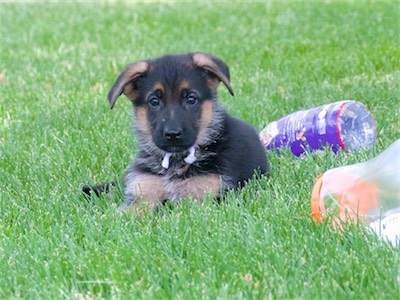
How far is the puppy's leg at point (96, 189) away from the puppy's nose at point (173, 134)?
2.03 ft

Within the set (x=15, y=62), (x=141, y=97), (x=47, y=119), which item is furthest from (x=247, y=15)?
(x=141, y=97)

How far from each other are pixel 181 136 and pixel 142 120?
1.69 feet

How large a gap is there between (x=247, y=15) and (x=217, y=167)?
8380 mm

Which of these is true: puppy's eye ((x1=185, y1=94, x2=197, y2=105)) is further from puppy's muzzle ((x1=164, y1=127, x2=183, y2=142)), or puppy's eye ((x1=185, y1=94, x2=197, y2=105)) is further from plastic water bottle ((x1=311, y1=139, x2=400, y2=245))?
plastic water bottle ((x1=311, y1=139, x2=400, y2=245))

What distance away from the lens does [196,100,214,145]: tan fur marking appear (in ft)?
17.4

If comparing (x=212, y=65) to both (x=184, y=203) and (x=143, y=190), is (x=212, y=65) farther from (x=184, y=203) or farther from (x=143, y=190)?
(x=184, y=203)

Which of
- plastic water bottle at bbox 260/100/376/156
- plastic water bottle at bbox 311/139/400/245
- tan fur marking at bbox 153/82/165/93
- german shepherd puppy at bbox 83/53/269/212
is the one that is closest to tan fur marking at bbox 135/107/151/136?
german shepherd puppy at bbox 83/53/269/212

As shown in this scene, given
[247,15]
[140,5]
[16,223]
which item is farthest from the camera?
[140,5]

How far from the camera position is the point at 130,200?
5.14m

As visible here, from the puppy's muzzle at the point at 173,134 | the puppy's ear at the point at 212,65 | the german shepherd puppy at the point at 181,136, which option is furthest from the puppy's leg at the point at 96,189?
the puppy's ear at the point at 212,65

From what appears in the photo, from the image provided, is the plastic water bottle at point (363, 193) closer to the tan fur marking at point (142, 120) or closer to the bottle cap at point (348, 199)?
the bottle cap at point (348, 199)

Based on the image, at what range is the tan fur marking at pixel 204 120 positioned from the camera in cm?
530

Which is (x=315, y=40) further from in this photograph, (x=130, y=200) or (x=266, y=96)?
(x=130, y=200)

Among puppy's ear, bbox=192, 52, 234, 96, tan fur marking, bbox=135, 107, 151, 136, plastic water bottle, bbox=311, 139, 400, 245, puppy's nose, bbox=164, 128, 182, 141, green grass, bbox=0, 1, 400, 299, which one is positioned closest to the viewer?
green grass, bbox=0, 1, 400, 299
